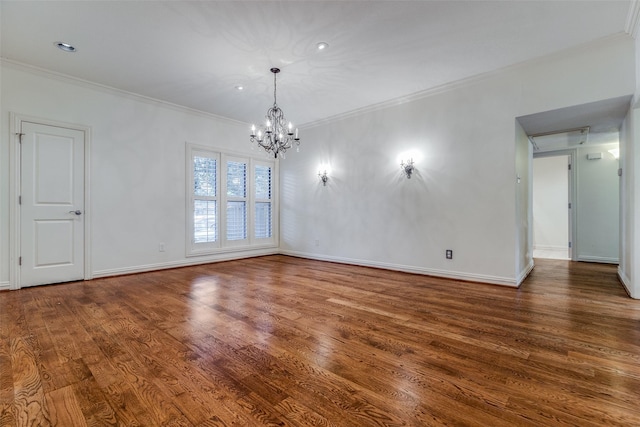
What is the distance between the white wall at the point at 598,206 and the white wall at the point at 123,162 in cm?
723

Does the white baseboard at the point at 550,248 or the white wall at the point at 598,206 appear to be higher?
the white wall at the point at 598,206

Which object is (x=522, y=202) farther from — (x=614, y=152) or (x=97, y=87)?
(x=97, y=87)

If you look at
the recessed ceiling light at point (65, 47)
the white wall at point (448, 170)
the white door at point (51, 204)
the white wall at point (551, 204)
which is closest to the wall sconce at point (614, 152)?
the white wall at point (551, 204)

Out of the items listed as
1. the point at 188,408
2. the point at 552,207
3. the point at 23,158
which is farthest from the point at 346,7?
the point at 552,207

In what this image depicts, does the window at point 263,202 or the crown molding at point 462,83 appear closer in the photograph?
the crown molding at point 462,83

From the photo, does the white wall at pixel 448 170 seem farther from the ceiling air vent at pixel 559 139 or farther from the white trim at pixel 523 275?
the ceiling air vent at pixel 559 139

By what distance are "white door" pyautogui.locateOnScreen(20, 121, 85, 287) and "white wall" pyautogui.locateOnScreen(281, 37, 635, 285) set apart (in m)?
3.84

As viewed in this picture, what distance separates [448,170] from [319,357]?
3335mm

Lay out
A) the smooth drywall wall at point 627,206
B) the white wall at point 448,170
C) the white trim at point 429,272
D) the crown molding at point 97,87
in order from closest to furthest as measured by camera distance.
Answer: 1. the smooth drywall wall at point 627,206
2. the white wall at point 448,170
3. the crown molding at point 97,87
4. the white trim at point 429,272

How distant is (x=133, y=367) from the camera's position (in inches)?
70.3

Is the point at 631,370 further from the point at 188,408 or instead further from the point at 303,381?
the point at 188,408

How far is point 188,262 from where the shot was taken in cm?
Answer: 516

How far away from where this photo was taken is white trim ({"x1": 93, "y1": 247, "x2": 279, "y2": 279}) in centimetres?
430

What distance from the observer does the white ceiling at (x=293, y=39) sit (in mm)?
2584
